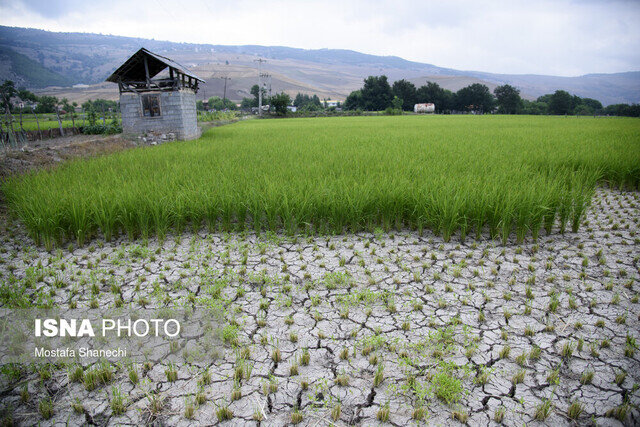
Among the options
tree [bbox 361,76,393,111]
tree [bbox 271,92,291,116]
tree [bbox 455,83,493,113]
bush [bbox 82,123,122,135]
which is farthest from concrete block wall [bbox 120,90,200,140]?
tree [bbox 455,83,493,113]

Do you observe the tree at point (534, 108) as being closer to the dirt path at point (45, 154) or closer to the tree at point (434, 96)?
the tree at point (434, 96)

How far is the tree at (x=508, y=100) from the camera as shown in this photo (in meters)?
59.6

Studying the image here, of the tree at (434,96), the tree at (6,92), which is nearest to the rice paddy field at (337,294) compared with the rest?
the tree at (6,92)

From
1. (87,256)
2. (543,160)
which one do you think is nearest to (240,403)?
(87,256)

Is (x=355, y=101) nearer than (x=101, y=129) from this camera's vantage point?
No

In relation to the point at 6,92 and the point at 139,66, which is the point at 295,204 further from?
the point at 139,66

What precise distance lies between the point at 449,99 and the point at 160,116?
62421 mm

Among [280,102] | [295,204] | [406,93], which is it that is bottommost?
[295,204]

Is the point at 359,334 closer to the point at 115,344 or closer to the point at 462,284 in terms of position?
the point at 462,284

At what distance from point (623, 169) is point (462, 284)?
5.72 m

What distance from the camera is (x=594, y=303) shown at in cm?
272

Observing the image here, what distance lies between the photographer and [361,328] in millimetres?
2422

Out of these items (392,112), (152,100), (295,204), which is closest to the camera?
(295,204)

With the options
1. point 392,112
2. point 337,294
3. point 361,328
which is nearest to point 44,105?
point 337,294
